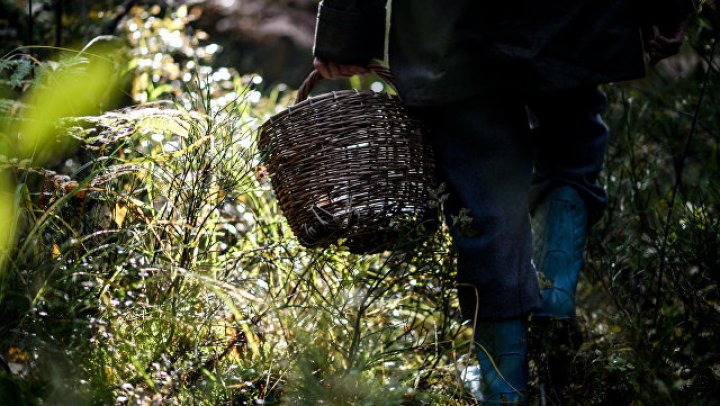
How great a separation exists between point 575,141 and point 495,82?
440 millimetres

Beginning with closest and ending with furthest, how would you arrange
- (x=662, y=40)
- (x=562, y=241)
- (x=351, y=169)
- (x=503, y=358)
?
(x=351, y=169), (x=503, y=358), (x=662, y=40), (x=562, y=241)

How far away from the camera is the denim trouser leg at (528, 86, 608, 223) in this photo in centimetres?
230

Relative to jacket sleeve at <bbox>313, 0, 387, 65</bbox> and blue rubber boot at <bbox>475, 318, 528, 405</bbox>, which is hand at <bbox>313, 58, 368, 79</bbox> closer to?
jacket sleeve at <bbox>313, 0, 387, 65</bbox>

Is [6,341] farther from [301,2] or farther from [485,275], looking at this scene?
[301,2]

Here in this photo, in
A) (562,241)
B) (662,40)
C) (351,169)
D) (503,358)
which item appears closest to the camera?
(351,169)

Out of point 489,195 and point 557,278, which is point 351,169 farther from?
point 557,278

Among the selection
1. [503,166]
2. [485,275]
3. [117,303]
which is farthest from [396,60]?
[117,303]

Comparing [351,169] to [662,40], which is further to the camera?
[662,40]

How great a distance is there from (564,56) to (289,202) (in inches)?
29.4

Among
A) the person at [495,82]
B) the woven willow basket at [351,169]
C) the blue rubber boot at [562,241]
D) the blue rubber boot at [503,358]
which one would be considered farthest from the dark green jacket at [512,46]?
the blue rubber boot at [503,358]

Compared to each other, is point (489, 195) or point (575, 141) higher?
point (575, 141)

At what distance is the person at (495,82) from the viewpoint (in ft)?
6.40

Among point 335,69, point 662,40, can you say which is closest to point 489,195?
point 335,69

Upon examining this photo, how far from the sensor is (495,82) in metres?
1.99
